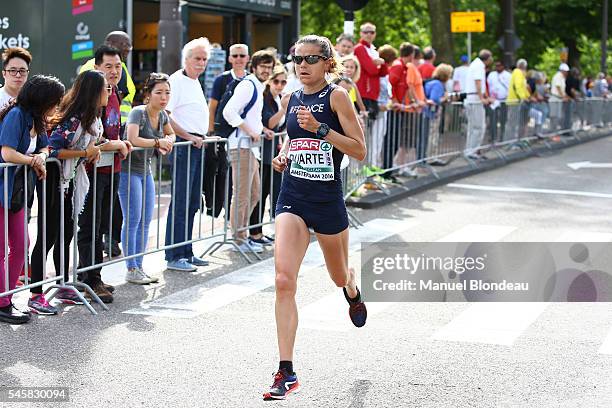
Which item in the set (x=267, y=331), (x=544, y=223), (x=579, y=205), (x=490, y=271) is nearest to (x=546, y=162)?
(x=579, y=205)

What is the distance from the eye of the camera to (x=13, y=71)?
788cm

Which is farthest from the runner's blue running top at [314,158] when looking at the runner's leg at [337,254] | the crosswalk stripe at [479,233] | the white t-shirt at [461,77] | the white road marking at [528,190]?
the white t-shirt at [461,77]

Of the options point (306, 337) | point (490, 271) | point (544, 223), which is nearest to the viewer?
point (306, 337)

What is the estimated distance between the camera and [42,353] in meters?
6.54

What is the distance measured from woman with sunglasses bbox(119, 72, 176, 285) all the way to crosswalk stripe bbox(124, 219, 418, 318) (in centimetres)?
53

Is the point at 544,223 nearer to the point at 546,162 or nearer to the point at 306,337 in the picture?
the point at 306,337

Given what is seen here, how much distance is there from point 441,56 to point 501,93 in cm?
614

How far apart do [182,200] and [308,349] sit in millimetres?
3133

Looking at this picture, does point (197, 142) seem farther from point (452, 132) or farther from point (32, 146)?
point (452, 132)

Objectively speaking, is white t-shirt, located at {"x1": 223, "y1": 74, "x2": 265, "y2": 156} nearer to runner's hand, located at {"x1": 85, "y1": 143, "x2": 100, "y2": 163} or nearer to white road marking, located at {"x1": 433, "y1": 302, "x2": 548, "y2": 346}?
runner's hand, located at {"x1": 85, "y1": 143, "x2": 100, "y2": 163}

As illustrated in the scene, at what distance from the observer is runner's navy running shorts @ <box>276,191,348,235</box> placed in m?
6.12

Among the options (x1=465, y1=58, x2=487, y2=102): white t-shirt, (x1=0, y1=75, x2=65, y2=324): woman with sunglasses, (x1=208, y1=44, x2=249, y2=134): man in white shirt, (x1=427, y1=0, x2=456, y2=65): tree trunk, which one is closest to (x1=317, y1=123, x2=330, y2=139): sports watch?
(x1=0, y1=75, x2=65, y2=324): woman with sunglasses

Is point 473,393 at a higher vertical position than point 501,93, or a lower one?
lower

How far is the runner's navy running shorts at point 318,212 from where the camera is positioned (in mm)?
6125
